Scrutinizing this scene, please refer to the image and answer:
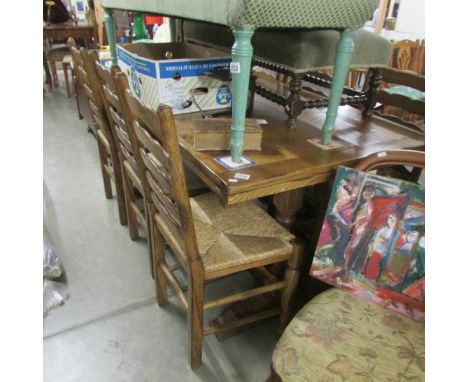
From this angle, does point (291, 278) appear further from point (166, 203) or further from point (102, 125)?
point (102, 125)

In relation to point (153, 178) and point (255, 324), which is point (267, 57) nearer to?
point (153, 178)

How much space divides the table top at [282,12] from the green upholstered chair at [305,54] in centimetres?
20

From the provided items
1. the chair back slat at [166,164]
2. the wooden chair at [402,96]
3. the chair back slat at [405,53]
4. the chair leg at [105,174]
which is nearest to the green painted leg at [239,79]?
the chair back slat at [166,164]

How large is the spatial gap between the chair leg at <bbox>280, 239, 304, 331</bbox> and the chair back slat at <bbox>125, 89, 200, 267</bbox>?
0.36m

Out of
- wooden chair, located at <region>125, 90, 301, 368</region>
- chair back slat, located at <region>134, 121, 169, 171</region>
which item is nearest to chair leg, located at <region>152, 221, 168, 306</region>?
wooden chair, located at <region>125, 90, 301, 368</region>

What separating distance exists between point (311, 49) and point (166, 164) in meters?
0.64

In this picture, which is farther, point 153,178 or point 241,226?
point 241,226

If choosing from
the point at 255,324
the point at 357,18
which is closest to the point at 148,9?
the point at 357,18

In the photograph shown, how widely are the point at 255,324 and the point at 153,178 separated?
753mm

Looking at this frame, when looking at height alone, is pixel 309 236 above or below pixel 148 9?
→ below

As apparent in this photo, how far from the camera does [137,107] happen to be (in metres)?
0.98

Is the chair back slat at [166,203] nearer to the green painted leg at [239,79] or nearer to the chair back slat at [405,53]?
the green painted leg at [239,79]

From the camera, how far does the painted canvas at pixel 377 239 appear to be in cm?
86
